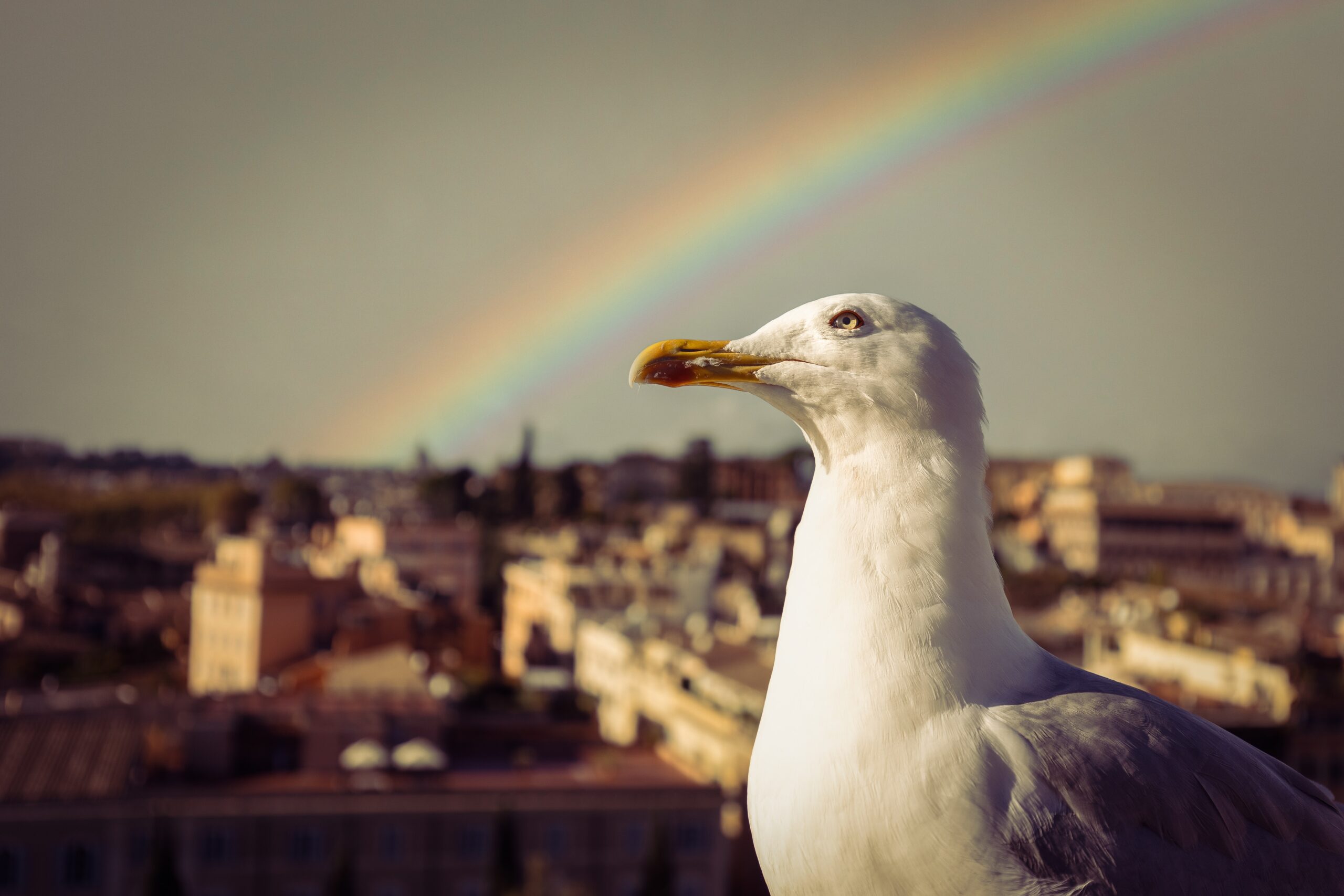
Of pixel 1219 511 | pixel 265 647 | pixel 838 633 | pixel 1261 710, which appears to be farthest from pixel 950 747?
pixel 1219 511

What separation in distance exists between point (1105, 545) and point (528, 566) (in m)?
23.3

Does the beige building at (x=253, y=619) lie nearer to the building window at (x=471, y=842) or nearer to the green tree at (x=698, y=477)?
the building window at (x=471, y=842)

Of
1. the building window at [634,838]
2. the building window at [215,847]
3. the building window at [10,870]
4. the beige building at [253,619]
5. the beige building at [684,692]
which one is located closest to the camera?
the building window at [10,870]

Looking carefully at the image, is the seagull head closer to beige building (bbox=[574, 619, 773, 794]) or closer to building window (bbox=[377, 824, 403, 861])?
building window (bbox=[377, 824, 403, 861])

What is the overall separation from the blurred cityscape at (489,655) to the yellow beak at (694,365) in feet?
1.09

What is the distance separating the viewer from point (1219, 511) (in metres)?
51.2

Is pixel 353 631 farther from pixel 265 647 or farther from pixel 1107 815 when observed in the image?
pixel 1107 815

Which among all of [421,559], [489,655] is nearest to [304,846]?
[489,655]

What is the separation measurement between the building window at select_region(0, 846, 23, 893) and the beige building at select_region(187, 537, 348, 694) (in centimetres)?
1454

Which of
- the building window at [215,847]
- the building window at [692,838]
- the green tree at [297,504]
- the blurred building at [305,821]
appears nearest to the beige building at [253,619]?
the blurred building at [305,821]

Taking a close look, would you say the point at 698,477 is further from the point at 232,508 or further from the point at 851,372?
the point at 851,372

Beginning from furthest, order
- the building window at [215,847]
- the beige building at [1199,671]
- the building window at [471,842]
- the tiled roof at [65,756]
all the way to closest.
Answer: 1. the beige building at [1199,671]
2. the building window at [471,842]
3. the building window at [215,847]
4. the tiled roof at [65,756]

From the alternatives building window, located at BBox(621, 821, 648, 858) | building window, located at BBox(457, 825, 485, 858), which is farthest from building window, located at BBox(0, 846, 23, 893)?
building window, located at BBox(621, 821, 648, 858)

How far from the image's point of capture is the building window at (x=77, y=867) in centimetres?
1447
